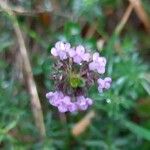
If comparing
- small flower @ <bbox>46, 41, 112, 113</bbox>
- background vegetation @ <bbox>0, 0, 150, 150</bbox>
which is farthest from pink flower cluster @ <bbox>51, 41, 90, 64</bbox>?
background vegetation @ <bbox>0, 0, 150, 150</bbox>

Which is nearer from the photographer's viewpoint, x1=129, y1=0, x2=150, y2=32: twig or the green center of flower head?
the green center of flower head

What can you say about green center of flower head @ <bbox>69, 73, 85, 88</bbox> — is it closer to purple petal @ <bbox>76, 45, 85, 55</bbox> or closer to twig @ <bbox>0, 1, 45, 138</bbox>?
purple petal @ <bbox>76, 45, 85, 55</bbox>

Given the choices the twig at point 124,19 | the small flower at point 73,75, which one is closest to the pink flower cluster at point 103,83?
the small flower at point 73,75

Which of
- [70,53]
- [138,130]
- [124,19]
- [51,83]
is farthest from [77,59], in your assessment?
[124,19]

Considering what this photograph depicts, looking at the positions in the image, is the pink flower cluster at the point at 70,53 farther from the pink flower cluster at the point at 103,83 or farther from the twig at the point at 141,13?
the twig at the point at 141,13

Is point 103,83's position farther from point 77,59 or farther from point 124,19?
point 124,19

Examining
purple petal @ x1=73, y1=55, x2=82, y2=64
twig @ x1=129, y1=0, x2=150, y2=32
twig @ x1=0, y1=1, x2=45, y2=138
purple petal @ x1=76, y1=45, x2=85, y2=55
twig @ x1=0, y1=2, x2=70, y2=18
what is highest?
twig @ x1=129, y1=0, x2=150, y2=32

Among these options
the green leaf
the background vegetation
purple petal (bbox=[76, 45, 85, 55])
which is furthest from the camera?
the green leaf

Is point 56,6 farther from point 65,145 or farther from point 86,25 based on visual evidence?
point 65,145
